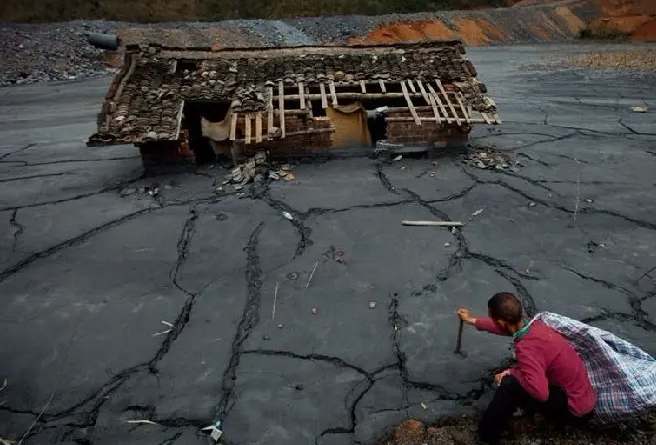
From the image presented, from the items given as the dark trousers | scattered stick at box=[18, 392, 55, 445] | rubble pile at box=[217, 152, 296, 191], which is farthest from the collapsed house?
the dark trousers

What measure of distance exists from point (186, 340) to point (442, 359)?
2.42m

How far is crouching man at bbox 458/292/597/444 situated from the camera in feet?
9.48

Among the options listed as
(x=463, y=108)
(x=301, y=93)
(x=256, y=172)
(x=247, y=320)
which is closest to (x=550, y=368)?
(x=247, y=320)

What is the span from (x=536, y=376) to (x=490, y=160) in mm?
5636

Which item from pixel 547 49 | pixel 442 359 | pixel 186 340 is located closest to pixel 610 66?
pixel 547 49

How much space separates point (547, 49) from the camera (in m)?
21.2

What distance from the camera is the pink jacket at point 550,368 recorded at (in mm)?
2854

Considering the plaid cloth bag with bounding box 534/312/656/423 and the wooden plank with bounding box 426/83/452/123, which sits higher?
the wooden plank with bounding box 426/83/452/123

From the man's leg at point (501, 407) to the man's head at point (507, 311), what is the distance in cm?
36

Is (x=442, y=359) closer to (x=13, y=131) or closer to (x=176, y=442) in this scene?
(x=176, y=442)

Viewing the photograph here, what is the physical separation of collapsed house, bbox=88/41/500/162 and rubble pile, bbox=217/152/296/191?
28cm

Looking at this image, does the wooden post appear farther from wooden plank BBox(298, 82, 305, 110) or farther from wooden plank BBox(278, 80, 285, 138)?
wooden plank BBox(298, 82, 305, 110)

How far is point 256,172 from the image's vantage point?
7578 millimetres

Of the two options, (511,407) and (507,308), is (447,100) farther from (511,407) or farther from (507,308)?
(511,407)
